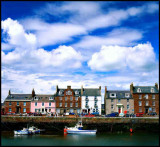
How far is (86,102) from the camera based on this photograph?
62.1 m

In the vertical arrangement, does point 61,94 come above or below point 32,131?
above

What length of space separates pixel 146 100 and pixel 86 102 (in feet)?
57.0

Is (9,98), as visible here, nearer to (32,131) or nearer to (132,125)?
(32,131)

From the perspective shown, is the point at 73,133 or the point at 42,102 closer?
the point at 73,133

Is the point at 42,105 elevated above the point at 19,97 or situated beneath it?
situated beneath

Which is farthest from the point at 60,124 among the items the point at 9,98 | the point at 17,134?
the point at 9,98

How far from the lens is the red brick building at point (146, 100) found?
6047 cm

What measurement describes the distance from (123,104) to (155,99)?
927 centimetres

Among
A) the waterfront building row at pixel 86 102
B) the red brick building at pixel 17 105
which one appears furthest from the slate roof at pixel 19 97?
the red brick building at pixel 17 105

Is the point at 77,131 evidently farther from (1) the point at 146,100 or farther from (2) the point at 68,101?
(1) the point at 146,100

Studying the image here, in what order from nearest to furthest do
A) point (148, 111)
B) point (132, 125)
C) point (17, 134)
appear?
point (17, 134)
point (132, 125)
point (148, 111)

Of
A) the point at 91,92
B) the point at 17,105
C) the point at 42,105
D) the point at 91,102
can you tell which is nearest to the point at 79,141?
the point at 91,102

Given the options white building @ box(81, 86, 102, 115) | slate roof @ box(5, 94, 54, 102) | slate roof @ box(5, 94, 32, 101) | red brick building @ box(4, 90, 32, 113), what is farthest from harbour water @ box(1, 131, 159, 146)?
slate roof @ box(5, 94, 32, 101)

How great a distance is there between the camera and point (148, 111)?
6025 cm
